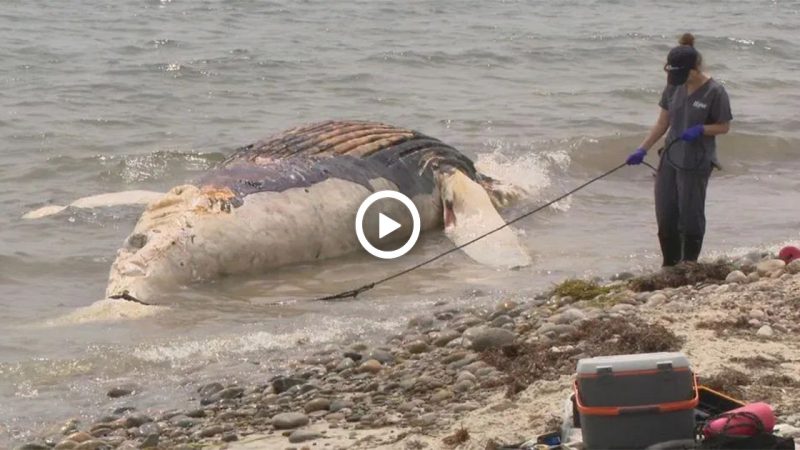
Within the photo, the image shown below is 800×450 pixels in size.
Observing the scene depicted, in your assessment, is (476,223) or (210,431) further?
(476,223)

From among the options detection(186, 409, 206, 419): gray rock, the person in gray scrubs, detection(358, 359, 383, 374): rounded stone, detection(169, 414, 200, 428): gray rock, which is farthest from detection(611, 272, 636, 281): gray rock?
detection(169, 414, 200, 428): gray rock

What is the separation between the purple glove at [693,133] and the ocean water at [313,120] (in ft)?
5.71

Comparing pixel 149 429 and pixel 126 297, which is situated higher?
pixel 126 297

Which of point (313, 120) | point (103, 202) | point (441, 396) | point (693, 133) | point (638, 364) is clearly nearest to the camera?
point (638, 364)

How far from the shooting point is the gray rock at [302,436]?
6.25m

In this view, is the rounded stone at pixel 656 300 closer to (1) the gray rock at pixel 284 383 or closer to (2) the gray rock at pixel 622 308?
(2) the gray rock at pixel 622 308

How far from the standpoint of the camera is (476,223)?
11.4 m

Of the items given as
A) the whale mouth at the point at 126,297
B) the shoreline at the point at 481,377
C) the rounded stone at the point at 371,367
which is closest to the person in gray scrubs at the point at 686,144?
the shoreline at the point at 481,377

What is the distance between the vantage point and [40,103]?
58.1 ft

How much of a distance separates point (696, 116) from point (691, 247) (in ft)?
3.23

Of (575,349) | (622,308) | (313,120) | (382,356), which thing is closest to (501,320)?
(622,308)

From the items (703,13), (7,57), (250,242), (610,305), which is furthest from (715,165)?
(703,13)

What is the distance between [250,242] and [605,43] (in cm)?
1520

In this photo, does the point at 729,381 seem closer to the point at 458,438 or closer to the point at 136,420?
the point at 458,438
